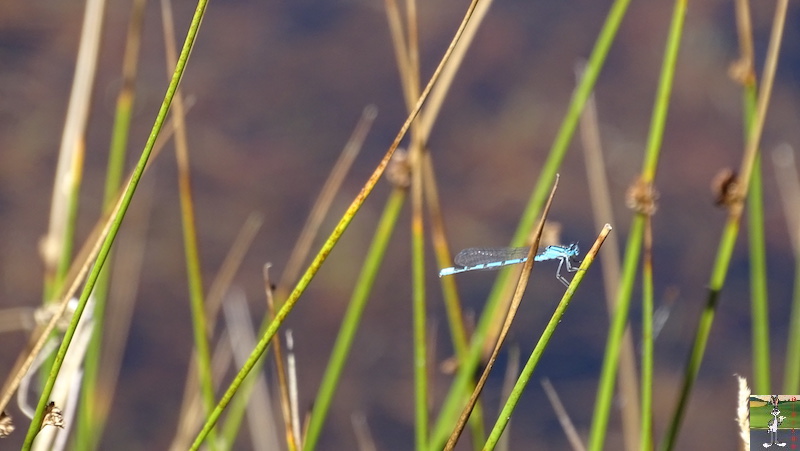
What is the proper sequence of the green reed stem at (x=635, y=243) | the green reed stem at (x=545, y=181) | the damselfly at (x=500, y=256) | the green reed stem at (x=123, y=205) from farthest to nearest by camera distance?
the damselfly at (x=500, y=256) < the green reed stem at (x=545, y=181) < the green reed stem at (x=635, y=243) < the green reed stem at (x=123, y=205)

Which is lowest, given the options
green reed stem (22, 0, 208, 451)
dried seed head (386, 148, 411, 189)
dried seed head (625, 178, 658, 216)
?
green reed stem (22, 0, 208, 451)

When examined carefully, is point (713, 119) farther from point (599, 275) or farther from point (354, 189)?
point (354, 189)

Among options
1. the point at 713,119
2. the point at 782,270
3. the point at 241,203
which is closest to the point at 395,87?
the point at 241,203

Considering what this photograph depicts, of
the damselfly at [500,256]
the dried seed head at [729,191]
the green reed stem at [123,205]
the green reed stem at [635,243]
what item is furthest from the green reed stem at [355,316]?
the green reed stem at [123,205]

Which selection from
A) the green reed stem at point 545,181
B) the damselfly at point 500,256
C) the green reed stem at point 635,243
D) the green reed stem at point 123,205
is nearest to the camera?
the green reed stem at point 123,205

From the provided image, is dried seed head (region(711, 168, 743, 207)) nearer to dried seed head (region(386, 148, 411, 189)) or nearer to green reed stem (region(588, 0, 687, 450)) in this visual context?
green reed stem (region(588, 0, 687, 450))

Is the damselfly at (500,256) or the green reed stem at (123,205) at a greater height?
the damselfly at (500,256)

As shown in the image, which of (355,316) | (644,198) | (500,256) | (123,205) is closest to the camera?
(123,205)

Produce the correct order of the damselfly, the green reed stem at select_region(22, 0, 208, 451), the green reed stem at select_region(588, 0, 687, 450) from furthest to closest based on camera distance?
the damselfly, the green reed stem at select_region(588, 0, 687, 450), the green reed stem at select_region(22, 0, 208, 451)

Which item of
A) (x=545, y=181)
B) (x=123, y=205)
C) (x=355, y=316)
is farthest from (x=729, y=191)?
(x=123, y=205)

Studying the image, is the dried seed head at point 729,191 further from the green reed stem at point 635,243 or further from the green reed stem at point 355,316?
the green reed stem at point 355,316

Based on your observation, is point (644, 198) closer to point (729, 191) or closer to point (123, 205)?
point (729, 191)

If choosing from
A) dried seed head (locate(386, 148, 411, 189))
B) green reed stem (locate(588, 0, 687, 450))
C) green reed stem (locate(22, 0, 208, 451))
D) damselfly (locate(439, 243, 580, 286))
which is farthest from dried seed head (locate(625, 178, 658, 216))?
green reed stem (locate(22, 0, 208, 451))
